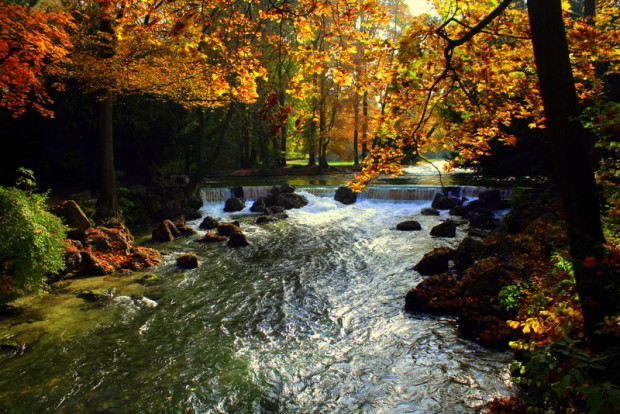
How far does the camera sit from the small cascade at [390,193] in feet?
71.1

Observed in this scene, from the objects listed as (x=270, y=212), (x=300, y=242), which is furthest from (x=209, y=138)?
(x=300, y=242)

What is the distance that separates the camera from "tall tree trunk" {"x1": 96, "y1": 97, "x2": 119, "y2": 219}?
13674mm

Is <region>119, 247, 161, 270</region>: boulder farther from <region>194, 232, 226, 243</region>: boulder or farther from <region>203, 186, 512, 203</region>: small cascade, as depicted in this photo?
<region>203, 186, 512, 203</region>: small cascade

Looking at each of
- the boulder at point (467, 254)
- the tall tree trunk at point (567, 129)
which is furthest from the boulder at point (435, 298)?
the tall tree trunk at point (567, 129)

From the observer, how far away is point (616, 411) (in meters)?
2.14

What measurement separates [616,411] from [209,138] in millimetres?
32059

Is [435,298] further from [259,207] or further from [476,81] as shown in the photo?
[259,207]

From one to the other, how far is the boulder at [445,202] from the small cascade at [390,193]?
2.09 feet

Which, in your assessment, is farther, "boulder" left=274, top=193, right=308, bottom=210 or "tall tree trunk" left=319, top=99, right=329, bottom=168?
"tall tree trunk" left=319, top=99, right=329, bottom=168

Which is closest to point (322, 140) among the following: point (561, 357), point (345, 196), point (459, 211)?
point (345, 196)

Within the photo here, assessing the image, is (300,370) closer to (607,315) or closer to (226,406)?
(226,406)

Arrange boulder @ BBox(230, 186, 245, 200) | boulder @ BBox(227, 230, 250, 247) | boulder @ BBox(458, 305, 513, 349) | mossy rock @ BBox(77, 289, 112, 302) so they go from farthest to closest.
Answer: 1. boulder @ BBox(230, 186, 245, 200)
2. boulder @ BBox(227, 230, 250, 247)
3. mossy rock @ BBox(77, 289, 112, 302)
4. boulder @ BBox(458, 305, 513, 349)

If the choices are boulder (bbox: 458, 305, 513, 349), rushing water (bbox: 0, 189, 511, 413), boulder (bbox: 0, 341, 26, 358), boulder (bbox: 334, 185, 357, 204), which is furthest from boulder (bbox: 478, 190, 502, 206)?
boulder (bbox: 0, 341, 26, 358)

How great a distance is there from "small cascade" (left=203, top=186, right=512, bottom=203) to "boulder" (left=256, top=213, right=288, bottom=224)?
5.79 m
